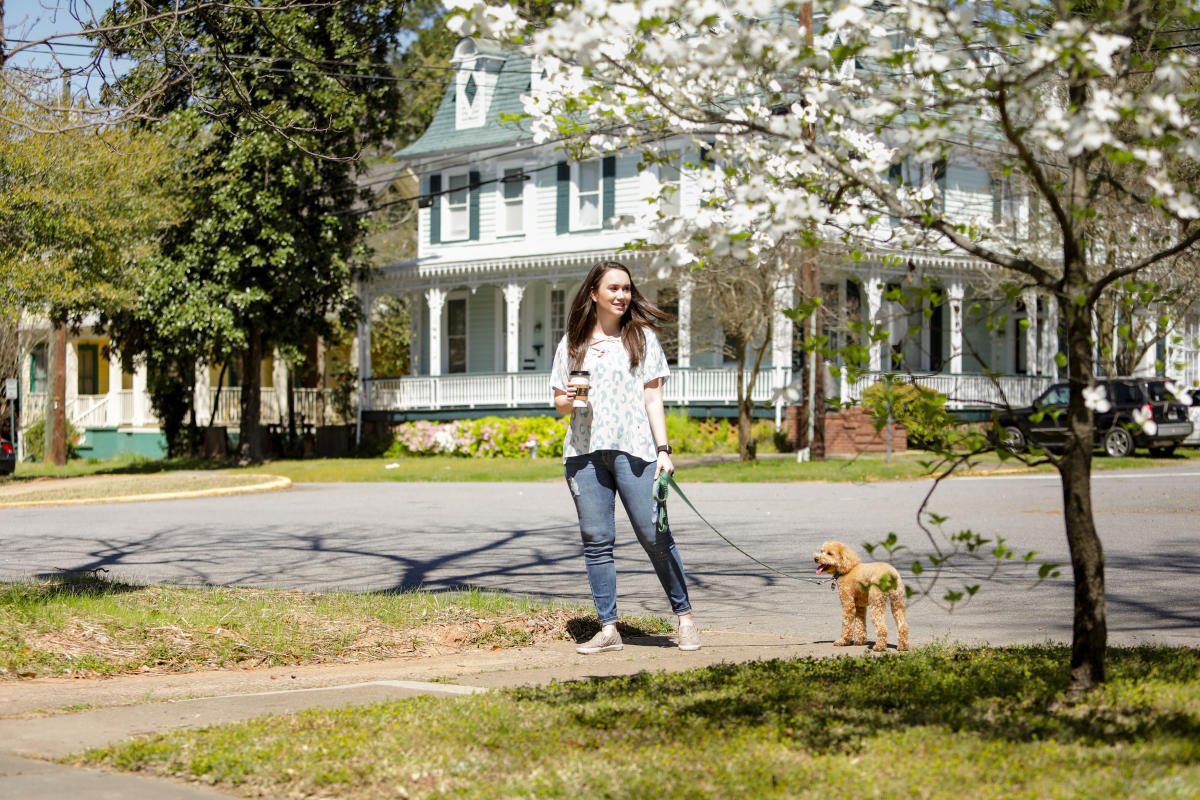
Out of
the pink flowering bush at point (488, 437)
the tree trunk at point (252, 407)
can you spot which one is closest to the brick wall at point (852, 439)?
the pink flowering bush at point (488, 437)

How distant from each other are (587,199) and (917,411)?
28151 mm

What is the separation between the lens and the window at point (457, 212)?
112 ft

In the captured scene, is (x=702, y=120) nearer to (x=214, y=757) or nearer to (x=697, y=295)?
(x=214, y=757)

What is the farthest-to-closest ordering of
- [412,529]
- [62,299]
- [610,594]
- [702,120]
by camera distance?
[62,299] → [412,529] → [610,594] → [702,120]

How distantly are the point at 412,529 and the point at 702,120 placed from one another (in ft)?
32.5

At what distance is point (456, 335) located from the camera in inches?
1447

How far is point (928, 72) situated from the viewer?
4.06 meters

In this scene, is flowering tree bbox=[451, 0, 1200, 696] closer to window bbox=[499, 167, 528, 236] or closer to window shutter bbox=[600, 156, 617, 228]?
window shutter bbox=[600, 156, 617, 228]

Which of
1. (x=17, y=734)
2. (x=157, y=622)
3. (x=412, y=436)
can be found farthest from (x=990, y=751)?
(x=412, y=436)

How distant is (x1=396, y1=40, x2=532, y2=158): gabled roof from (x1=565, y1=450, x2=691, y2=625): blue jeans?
86.4ft

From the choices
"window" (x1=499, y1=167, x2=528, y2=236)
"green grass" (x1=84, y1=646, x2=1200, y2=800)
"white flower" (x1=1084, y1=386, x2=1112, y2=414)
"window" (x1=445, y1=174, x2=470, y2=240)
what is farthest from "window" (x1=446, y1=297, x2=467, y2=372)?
"white flower" (x1=1084, y1=386, x2=1112, y2=414)

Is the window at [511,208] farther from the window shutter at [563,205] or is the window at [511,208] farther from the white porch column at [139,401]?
the white porch column at [139,401]

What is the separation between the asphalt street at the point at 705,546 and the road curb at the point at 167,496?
25.2 inches

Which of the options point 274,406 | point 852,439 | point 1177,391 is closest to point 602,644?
point 1177,391
